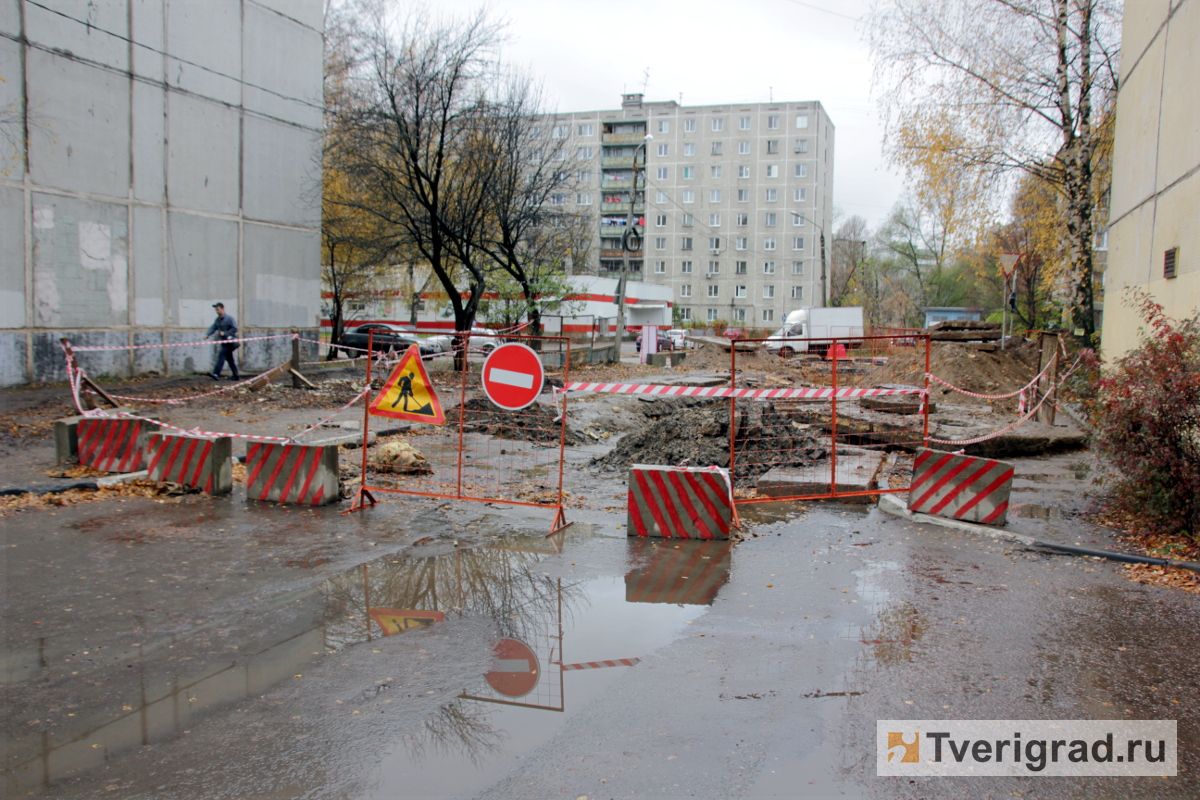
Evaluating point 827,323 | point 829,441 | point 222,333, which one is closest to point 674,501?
point 829,441

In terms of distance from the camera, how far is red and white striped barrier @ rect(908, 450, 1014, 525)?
8.03 m

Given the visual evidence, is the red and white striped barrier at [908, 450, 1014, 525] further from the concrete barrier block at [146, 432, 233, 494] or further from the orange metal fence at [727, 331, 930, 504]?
the concrete barrier block at [146, 432, 233, 494]

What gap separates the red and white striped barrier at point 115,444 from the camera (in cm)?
946

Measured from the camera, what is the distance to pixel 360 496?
8508 mm

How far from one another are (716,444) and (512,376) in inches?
168

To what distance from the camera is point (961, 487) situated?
8.27 m

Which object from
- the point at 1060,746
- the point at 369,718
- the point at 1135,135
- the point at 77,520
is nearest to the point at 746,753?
the point at 1060,746

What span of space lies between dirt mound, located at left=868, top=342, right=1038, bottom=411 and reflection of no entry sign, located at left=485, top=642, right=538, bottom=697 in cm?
1837

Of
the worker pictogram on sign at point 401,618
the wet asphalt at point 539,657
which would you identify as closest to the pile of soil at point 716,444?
the wet asphalt at point 539,657

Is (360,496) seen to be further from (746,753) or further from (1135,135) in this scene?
(1135,135)

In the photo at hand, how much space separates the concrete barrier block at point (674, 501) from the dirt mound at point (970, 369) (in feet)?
49.6

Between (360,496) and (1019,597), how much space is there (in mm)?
6331

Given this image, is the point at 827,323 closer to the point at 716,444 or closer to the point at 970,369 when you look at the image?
the point at 970,369

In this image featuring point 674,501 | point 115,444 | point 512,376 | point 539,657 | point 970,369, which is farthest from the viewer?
point 970,369
